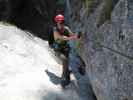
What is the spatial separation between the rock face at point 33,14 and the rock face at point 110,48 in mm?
7800

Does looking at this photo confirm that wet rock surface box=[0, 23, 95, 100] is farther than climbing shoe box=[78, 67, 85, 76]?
No

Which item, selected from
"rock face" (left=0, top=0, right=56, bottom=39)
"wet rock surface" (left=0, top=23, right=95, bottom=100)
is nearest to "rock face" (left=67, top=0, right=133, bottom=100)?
"wet rock surface" (left=0, top=23, right=95, bottom=100)

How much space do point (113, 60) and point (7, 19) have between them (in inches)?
387

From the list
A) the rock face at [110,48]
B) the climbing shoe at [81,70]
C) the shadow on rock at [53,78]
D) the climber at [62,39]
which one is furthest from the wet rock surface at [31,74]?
the rock face at [110,48]

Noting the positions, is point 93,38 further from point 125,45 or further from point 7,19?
point 7,19

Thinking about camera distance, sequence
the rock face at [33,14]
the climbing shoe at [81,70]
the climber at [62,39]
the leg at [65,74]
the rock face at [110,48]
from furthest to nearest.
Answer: the rock face at [33,14] → the climbing shoe at [81,70] → the leg at [65,74] → the climber at [62,39] → the rock face at [110,48]

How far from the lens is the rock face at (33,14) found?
1680 cm

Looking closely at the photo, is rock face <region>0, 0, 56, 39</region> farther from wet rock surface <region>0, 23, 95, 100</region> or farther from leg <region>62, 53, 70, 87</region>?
leg <region>62, 53, 70, 87</region>

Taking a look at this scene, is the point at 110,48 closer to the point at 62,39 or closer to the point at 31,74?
the point at 62,39

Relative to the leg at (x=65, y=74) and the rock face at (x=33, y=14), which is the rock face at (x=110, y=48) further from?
the rock face at (x=33, y=14)

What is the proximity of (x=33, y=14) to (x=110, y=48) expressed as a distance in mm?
11415

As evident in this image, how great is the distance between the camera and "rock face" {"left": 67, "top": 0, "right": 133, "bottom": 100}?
234 inches

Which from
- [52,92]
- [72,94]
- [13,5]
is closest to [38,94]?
[52,92]

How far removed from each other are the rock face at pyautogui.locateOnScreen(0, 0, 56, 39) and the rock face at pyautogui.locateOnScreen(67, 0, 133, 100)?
307 inches
